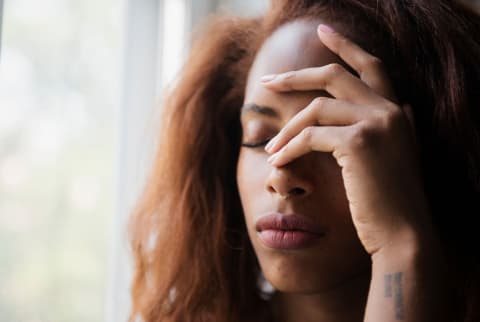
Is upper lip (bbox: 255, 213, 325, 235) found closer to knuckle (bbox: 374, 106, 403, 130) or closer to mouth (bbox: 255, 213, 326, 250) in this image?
mouth (bbox: 255, 213, 326, 250)

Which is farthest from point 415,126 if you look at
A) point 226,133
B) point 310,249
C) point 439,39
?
point 226,133

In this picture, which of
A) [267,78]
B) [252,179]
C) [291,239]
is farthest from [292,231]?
[267,78]

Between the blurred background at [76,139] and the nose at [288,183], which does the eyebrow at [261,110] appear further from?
the blurred background at [76,139]

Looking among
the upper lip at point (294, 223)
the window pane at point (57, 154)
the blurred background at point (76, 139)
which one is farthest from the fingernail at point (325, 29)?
A: the window pane at point (57, 154)

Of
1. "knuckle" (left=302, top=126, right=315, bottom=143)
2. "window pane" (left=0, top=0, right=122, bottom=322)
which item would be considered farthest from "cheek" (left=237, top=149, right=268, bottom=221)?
"window pane" (left=0, top=0, right=122, bottom=322)

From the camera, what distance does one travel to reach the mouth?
2.76 feet

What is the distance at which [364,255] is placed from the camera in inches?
34.7

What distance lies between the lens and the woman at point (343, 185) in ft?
2.53

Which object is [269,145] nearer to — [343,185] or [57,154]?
[343,185]

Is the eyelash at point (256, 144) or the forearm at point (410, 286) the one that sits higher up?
the eyelash at point (256, 144)

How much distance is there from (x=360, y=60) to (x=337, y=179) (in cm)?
17

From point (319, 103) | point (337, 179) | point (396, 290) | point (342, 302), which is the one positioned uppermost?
point (319, 103)

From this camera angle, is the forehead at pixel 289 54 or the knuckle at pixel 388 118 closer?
the knuckle at pixel 388 118

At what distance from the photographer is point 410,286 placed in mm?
741
